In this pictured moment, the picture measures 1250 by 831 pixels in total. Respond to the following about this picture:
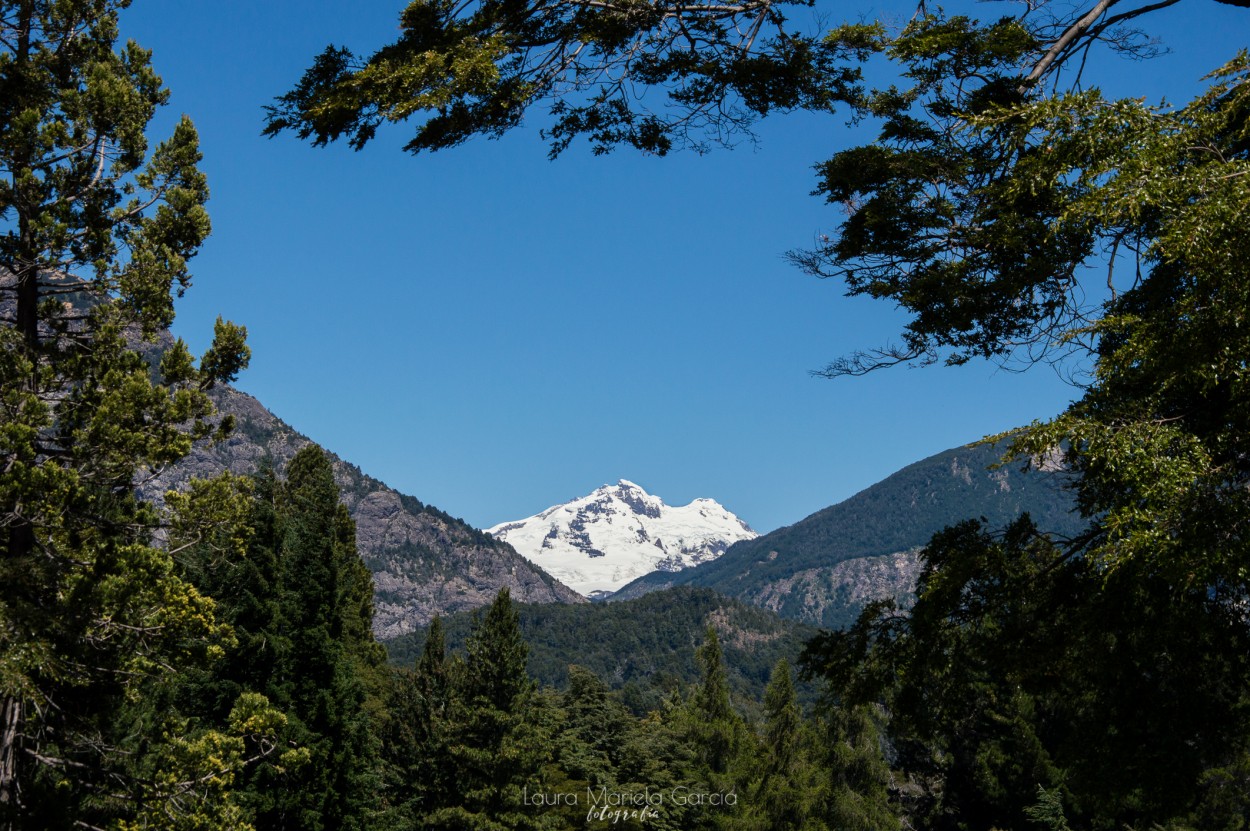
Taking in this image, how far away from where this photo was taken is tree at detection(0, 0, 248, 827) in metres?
9.61

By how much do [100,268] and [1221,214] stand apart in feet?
37.0

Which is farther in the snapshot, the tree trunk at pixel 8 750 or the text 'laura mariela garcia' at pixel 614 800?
the text 'laura mariela garcia' at pixel 614 800

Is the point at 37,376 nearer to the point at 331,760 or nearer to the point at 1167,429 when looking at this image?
the point at 1167,429

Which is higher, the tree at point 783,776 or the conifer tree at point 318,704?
the conifer tree at point 318,704

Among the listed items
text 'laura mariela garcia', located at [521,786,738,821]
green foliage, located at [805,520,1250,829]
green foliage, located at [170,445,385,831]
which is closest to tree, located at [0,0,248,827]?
green foliage, located at [805,520,1250,829]

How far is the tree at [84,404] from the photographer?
9.61 metres

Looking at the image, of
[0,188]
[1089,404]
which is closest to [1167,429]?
[1089,404]

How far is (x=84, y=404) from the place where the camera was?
10.6 m

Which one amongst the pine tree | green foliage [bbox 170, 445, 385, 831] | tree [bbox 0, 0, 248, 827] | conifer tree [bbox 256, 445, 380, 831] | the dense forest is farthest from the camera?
the pine tree

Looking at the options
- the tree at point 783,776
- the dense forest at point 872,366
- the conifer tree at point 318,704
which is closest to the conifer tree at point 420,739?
the conifer tree at point 318,704

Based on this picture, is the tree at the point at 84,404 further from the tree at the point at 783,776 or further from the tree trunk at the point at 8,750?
the tree at the point at 783,776

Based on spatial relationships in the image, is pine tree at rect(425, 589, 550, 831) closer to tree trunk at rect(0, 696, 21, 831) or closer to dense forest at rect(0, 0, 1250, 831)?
dense forest at rect(0, 0, 1250, 831)

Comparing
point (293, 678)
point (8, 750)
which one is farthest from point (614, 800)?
point (8, 750)

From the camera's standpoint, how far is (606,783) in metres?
35.8
